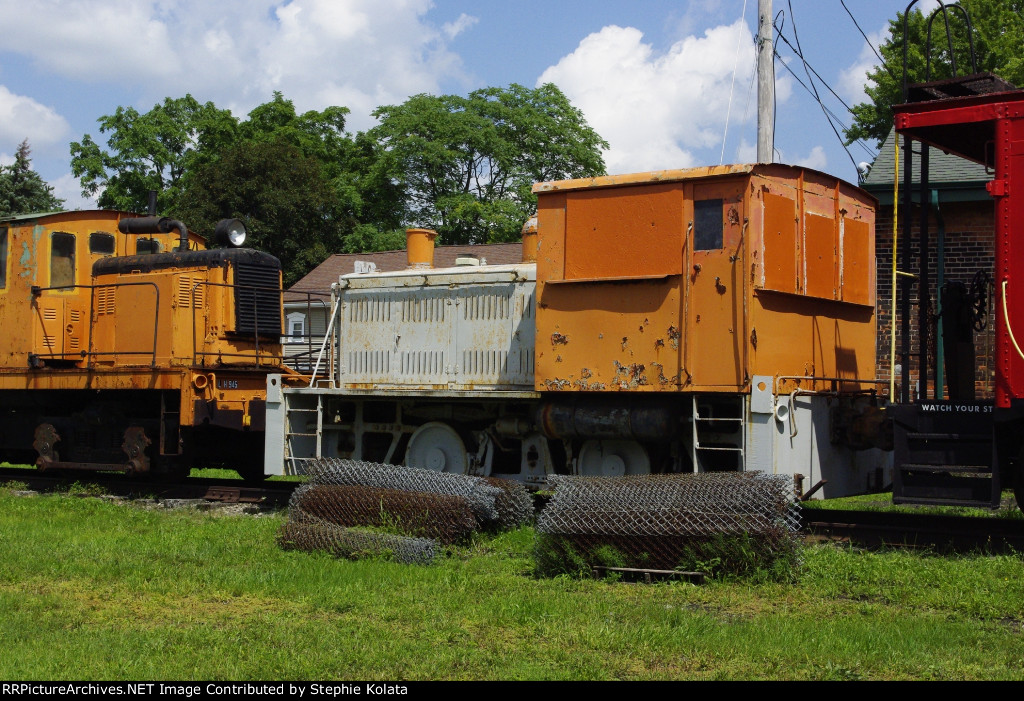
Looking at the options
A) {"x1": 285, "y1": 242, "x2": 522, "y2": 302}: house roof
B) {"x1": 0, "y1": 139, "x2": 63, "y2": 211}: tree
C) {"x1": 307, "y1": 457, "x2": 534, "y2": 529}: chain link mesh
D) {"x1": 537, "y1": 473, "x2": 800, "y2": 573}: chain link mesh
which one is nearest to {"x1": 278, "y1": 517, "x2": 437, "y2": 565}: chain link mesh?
{"x1": 307, "y1": 457, "x2": 534, "y2": 529}: chain link mesh

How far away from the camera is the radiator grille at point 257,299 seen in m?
14.3

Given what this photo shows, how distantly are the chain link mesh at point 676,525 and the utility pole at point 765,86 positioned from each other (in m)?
8.56

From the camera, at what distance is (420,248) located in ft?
44.0

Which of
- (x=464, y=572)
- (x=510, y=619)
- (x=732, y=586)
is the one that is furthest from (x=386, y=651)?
(x=732, y=586)

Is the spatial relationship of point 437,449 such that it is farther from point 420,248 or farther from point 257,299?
point 257,299

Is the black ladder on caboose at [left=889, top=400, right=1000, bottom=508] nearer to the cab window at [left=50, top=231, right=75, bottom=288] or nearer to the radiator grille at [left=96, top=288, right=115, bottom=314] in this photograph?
the radiator grille at [left=96, top=288, right=115, bottom=314]

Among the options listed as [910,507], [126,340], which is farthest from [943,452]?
[126,340]

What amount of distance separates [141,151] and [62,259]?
36759mm

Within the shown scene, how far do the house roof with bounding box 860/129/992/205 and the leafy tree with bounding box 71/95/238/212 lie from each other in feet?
124

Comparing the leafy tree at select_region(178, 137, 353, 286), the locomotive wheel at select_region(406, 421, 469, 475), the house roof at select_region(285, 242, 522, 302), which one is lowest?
the locomotive wheel at select_region(406, 421, 469, 475)

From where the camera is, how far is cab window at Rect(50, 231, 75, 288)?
14703mm

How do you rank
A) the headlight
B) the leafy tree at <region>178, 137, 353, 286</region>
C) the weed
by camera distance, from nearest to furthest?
the weed, the headlight, the leafy tree at <region>178, 137, 353, 286</region>

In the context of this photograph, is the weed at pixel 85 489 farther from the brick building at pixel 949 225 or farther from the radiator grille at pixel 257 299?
the brick building at pixel 949 225

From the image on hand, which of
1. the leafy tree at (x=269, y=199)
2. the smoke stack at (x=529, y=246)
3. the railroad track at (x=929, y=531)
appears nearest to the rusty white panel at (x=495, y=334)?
the smoke stack at (x=529, y=246)
